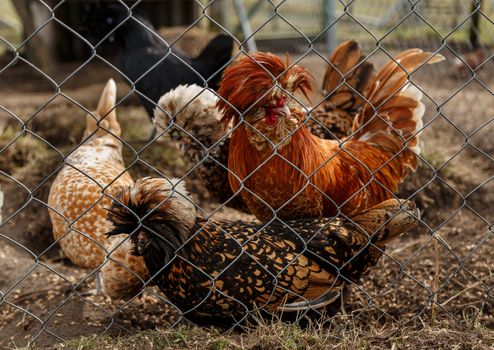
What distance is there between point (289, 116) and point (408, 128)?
1.02 meters

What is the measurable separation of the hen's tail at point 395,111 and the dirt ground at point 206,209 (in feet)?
0.81

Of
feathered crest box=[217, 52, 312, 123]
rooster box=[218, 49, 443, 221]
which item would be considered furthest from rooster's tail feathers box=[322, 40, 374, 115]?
feathered crest box=[217, 52, 312, 123]

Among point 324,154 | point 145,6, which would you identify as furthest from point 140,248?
point 145,6

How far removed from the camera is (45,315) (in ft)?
10.3

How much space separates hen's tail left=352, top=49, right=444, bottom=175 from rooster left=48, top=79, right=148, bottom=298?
1552 millimetres

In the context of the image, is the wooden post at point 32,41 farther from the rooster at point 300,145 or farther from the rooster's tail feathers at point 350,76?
the rooster at point 300,145

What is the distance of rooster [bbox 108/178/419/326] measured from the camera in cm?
259

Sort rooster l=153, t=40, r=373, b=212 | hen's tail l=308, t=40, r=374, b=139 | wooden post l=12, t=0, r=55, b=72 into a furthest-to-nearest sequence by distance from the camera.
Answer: wooden post l=12, t=0, r=55, b=72 → hen's tail l=308, t=40, r=374, b=139 → rooster l=153, t=40, r=373, b=212

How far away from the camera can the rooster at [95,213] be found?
114 inches

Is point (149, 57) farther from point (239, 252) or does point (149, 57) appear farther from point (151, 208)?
point (239, 252)

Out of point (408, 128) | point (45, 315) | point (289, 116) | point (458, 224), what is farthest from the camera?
point (458, 224)

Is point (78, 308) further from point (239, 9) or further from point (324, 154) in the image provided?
point (239, 9)

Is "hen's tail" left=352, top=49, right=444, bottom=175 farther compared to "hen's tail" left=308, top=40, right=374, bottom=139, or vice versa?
"hen's tail" left=308, top=40, right=374, bottom=139

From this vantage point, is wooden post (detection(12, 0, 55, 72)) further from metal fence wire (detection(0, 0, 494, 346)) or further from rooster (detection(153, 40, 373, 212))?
rooster (detection(153, 40, 373, 212))
